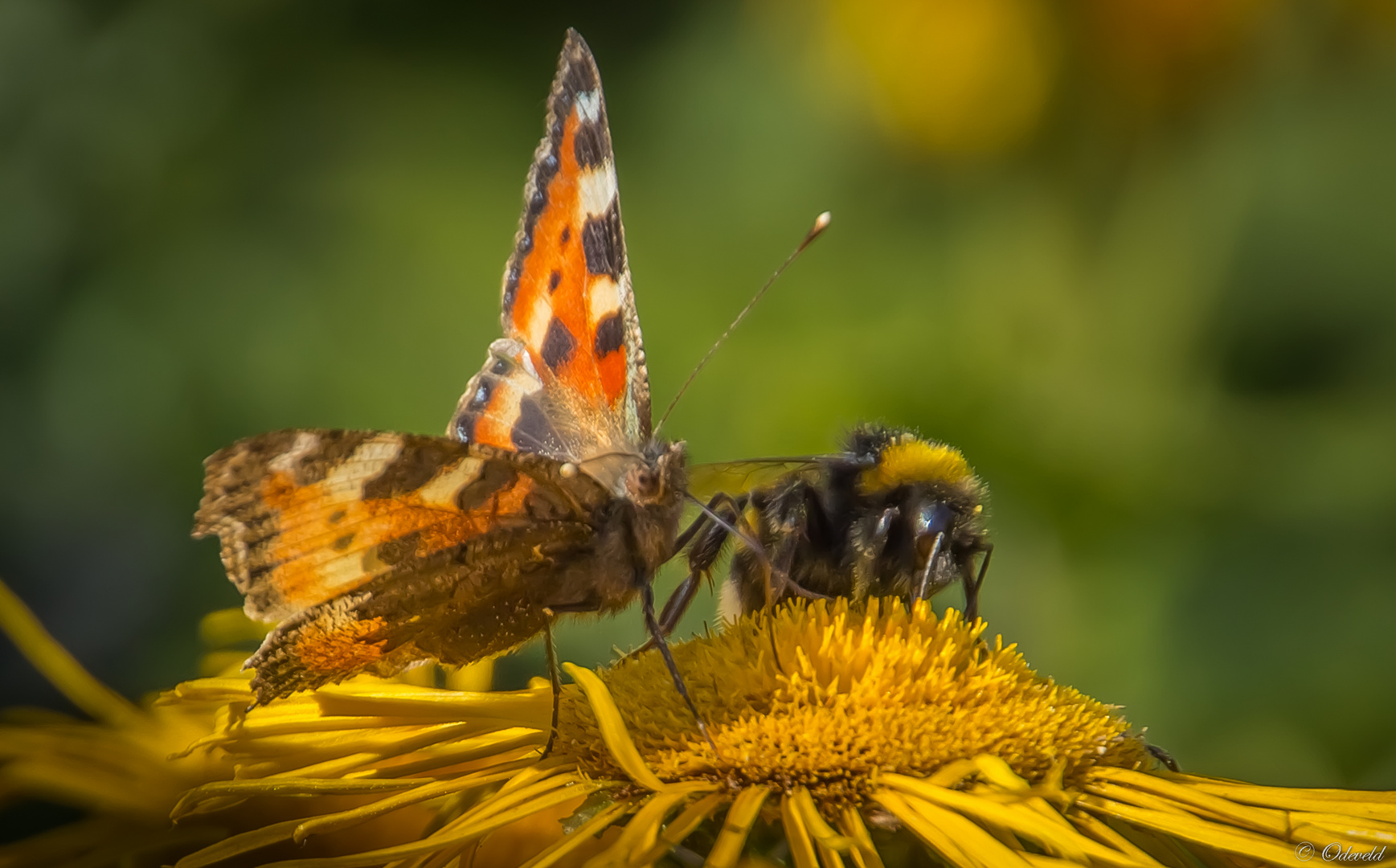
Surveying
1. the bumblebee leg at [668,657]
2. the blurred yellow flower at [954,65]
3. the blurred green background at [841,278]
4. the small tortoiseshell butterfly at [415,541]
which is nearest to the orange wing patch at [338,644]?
the small tortoiseshell butterfly at [415,541]

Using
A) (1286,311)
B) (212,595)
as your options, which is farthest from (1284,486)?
(212,595)

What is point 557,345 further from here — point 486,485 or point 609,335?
point 486,485

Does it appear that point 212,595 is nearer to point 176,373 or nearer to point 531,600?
point 176,373

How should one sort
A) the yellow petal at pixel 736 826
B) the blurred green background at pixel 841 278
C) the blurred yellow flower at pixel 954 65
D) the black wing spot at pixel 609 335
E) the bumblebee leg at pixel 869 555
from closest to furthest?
the yellow petal at pixel 736 826
the bumblebee leg at pixel 869 555
the black wing spot at pixel 609 335
the blurred green background at pixel 841 278
the blurred yellow flower at pixel 954 65

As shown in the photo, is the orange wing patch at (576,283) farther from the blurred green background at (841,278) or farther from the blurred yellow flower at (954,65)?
the blurred yellow flower at (954,65)

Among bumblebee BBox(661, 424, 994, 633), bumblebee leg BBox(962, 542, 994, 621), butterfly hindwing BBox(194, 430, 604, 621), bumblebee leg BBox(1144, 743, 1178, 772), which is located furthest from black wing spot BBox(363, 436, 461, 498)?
bumblebee leg BBox(1144, 743, 1178, 772)

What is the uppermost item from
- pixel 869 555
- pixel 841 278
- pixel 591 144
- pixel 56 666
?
pixel 841 278

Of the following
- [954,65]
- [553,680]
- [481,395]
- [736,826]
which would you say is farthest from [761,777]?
[954,65]
